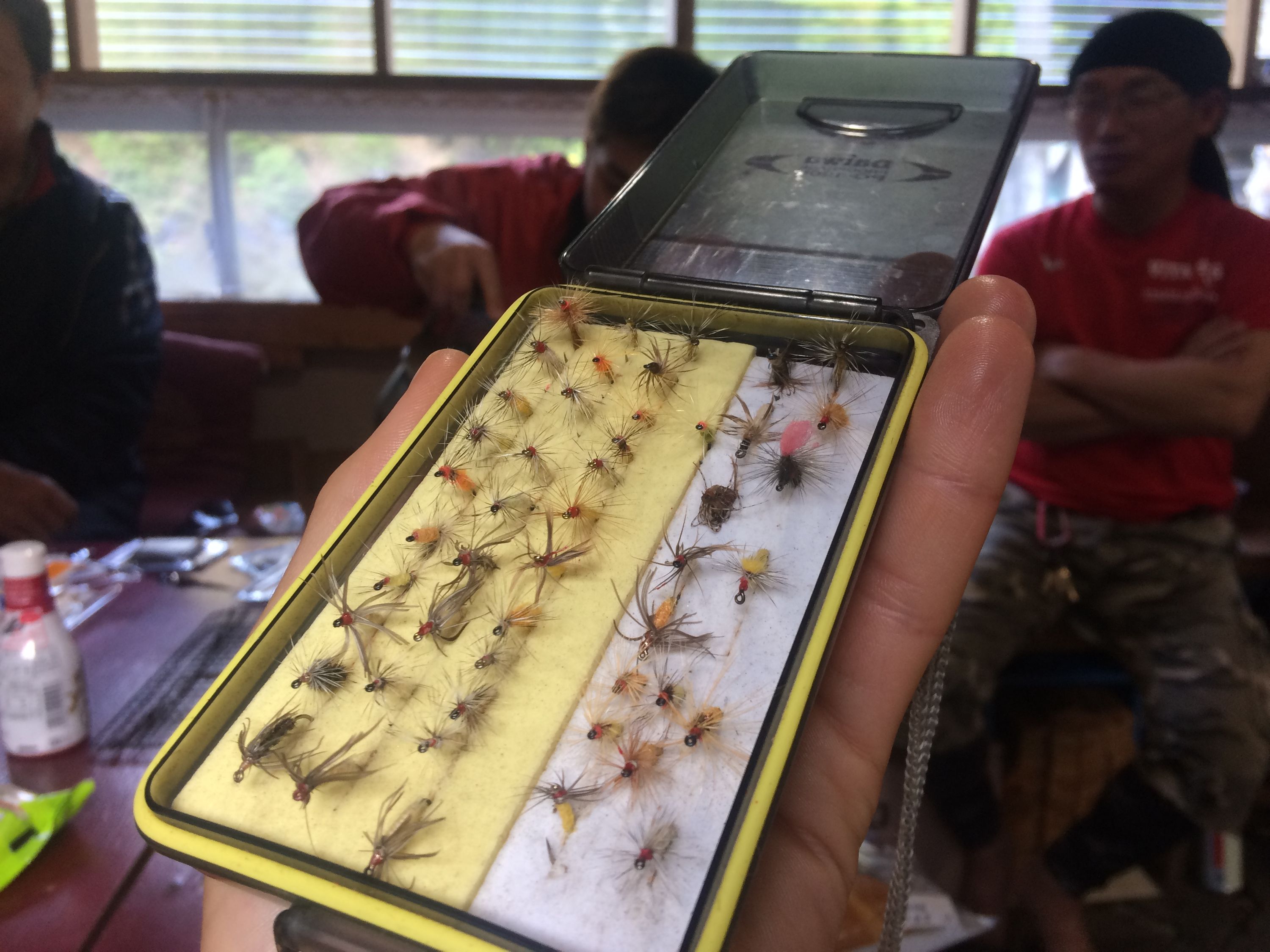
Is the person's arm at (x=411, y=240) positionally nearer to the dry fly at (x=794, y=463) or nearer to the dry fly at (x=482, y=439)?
the dry fly at (x=482, y=439)

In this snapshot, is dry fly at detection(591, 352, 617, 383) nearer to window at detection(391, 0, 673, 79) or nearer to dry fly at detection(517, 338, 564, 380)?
dry fly at detection(517, 338, 564, 380)

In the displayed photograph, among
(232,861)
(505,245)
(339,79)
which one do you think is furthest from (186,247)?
(232,861)

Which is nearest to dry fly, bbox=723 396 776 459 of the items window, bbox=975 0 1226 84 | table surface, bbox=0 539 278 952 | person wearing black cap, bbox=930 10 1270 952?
table surface, bbox=0 539 278 952

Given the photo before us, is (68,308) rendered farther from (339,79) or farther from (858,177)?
(858,177)

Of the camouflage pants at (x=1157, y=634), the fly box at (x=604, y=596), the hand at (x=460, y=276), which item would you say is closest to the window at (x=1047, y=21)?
the camouflage pants at (x=1157, y=634)

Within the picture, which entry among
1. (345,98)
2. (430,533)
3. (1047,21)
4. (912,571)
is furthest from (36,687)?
(1047,21)

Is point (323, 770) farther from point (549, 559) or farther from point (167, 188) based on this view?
point (167, 188)
